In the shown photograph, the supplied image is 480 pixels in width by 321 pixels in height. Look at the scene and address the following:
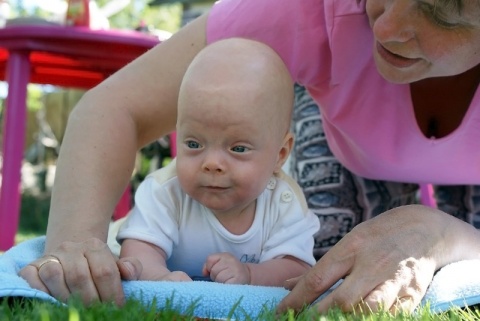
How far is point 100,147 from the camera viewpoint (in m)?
1.76

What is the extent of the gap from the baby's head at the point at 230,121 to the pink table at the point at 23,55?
5.72ft

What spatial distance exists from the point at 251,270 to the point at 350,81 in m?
0.56

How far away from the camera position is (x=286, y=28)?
6.34 ft

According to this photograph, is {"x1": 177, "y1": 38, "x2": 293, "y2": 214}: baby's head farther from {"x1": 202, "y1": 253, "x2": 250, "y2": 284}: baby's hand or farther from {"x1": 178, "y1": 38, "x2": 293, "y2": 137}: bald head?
{"x1": 202, "y1": 253, "x2": 250, "y2": 284}: baby's hand

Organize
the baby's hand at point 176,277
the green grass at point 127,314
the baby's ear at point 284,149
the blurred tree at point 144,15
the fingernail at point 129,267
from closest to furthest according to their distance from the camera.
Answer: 1. the green grass at point 127,314
2. the fingernail at point 129,267
3. the baby's hand at point 176,277
4. the baby's ear at point 284,149
5. the blurred tree at point 144,15

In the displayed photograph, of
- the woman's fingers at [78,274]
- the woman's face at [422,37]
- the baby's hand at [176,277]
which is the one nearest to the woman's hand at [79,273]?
the woman's fingers at [78,274]

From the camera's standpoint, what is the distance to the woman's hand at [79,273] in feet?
4.60

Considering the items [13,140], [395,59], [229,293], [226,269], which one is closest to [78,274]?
[229,293]

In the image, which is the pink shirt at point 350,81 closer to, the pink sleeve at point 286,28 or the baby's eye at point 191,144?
the pink sleeve at point 286,28

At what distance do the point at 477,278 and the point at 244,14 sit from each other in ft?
2.75

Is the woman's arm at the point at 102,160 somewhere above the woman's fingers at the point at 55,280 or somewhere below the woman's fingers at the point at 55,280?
above

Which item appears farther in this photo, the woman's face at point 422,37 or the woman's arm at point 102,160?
the woman's face at point 422,37

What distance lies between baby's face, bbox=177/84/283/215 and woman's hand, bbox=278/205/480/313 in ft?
1.13

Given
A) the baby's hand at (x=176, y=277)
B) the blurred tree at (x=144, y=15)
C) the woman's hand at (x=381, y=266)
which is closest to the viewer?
the woman's hand at (x=381, y=266)
